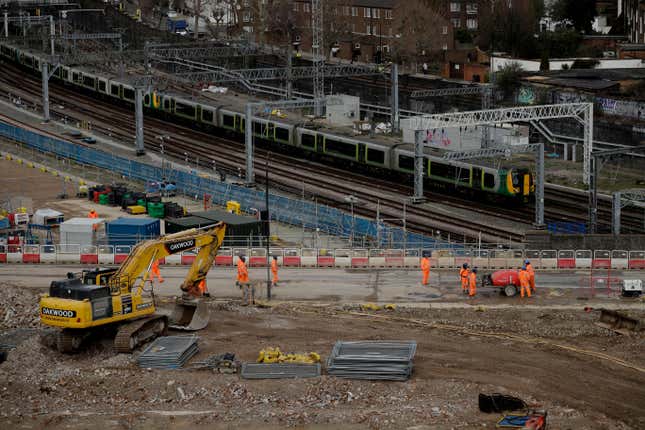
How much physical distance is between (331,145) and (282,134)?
492cm

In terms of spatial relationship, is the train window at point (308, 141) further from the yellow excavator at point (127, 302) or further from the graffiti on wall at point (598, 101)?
the yellow excavator at point (127, 302)

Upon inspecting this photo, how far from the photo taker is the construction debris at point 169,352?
3462cm

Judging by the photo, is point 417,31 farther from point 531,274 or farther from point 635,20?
point 531,274

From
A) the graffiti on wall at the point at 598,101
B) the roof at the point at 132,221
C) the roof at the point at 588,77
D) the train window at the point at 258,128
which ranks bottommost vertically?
the roof at the point at 132,221

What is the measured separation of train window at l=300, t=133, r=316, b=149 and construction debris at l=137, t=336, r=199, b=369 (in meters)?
36.7

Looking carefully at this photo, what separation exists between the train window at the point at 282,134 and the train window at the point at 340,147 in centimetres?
388

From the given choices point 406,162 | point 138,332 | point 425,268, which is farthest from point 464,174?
point 138,332

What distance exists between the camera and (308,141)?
72.5 m

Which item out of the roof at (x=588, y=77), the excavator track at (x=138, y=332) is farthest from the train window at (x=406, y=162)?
the excavator track at (x=138, y=332)

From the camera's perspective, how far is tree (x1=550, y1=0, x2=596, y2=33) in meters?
105

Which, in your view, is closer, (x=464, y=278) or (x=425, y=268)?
(x=464, y=278)

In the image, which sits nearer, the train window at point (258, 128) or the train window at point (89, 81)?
the train window at point (258, 128)

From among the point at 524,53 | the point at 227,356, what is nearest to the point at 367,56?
the point at 524,53

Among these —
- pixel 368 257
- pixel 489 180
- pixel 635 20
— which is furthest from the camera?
pixel 635 20
